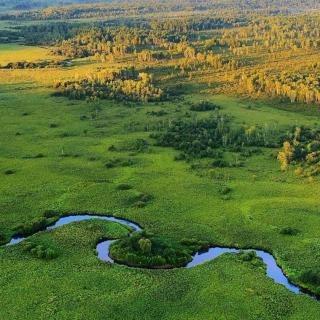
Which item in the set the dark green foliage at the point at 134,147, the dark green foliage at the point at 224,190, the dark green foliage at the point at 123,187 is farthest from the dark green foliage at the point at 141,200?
the dark green foliage at the point at 134,147

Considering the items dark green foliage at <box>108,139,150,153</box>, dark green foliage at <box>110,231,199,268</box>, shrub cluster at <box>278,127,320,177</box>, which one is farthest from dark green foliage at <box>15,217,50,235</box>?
shrub cluster at <box>278,127,320,177</box>

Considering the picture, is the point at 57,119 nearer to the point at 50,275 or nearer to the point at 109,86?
the point at 109,86

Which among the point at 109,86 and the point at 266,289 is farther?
the point at 109,86

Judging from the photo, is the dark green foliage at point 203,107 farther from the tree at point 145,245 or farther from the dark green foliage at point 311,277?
the dark green foliage at point 311,277

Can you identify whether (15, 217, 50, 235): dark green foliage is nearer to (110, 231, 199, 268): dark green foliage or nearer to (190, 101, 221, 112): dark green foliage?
(110, 231, 199, 268): dark green foliage

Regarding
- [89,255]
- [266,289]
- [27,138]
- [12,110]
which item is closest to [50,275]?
[89,255]

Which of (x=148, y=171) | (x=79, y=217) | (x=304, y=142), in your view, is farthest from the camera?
(x=304, y=142)
